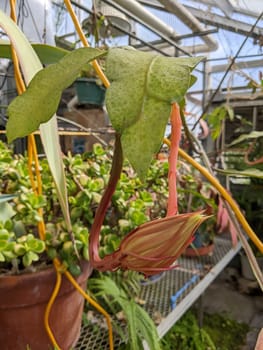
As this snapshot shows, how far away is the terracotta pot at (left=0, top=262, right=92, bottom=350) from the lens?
339mm

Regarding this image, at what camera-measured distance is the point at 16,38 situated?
0.68ft

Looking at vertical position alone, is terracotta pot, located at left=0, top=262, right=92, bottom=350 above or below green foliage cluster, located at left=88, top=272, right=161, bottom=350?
above

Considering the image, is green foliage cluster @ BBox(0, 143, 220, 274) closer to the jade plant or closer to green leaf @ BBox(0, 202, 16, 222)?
green leaf @ BBox(0, 202, 16, 222)

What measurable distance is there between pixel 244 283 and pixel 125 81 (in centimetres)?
158

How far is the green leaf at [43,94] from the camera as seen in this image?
15 cm

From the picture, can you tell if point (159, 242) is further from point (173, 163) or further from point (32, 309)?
point (32, 309)

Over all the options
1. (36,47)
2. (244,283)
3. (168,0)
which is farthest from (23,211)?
(244,283)

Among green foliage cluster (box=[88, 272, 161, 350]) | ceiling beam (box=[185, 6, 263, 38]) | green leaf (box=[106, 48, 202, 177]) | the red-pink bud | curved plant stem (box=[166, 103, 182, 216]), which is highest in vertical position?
ceiling beam (box=[185, 6, 263, 38])

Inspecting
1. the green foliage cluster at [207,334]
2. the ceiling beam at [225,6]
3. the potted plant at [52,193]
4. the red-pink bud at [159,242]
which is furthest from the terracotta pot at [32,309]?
the ceiling beam at [225,6]

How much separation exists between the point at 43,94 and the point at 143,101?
65 millimetres

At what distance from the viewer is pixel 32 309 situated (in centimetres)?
36

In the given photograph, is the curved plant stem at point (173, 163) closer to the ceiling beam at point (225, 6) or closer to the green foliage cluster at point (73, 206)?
the green foliage cluster at point (73, 206)

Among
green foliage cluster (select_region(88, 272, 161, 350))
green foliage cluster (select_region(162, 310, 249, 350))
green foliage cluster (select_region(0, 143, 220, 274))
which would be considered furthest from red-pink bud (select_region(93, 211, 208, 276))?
green foliage cluster (select_region(162, 310, 249, 350))

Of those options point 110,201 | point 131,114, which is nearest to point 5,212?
point 110,201
